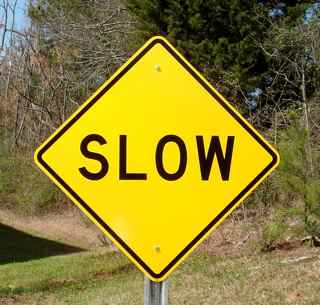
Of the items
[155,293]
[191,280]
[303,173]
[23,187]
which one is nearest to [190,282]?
[191,280]

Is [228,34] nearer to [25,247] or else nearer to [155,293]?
[25,247]

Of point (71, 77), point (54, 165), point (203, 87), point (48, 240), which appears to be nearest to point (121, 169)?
point (54, 165)

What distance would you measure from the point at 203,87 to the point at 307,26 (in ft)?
47.0

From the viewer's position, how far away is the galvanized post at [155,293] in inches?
112

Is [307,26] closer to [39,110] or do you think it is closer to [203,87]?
[203,87]

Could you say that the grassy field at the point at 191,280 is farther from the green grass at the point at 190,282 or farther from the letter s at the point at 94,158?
the letter s at the point at 94,158

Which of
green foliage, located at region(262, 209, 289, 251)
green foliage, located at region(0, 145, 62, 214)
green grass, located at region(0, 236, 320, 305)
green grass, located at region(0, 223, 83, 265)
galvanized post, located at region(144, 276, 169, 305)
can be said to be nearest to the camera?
galvanized post, located at region(144, 276, 169, 305)

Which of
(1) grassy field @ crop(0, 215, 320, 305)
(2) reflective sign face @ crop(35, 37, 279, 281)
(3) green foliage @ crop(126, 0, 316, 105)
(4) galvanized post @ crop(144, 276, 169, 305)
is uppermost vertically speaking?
(3) green foliage @ crop(126, 0, 316, 105)

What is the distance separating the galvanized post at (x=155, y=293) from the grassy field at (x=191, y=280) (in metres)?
4.39

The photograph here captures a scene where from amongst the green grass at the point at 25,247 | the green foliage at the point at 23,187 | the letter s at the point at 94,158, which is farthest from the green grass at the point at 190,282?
the green foliage at the point at 23,187

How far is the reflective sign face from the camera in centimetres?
290

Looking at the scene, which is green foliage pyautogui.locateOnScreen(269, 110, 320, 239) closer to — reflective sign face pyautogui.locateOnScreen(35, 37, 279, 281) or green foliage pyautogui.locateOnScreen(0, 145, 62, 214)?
reflective sign face pyautogui.locateOnScreen(35, 37, 279, 281)

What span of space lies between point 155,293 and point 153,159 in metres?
0.63

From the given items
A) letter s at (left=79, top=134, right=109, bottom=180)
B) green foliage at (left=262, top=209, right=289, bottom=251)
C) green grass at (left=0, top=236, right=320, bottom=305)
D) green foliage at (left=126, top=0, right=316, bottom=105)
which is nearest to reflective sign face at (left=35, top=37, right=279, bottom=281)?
letter s at (left=79, top=134, right=109, bottom=180)
